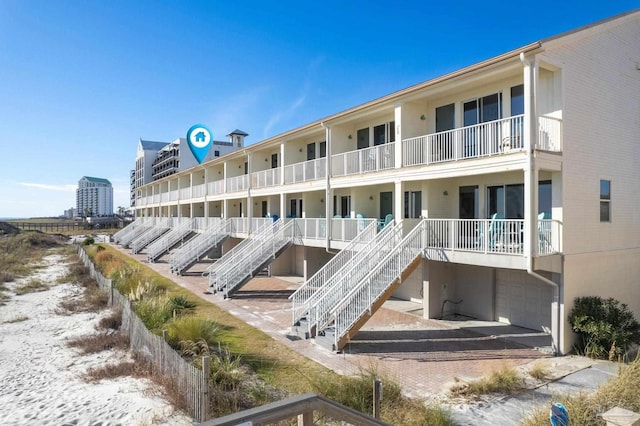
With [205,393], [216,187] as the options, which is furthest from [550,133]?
[216,187]

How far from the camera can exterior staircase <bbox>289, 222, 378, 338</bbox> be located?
13.0 metres

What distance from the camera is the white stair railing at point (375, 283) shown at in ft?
38.8

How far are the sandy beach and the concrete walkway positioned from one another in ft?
13.9

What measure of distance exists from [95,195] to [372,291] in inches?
8208

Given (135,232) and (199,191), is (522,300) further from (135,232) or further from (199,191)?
(135,232)

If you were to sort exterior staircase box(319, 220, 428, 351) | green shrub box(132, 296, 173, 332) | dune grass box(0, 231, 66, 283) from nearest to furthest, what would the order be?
exterior staircase box(319, 220, 428, 351)
green shrub box(132, 296, 173, 332)
dune grass box(0, 231, 66, 283)

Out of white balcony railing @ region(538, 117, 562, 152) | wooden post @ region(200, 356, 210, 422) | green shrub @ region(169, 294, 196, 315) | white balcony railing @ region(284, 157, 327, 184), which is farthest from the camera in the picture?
white balcony railing @ region(284, 157, 327, 184)

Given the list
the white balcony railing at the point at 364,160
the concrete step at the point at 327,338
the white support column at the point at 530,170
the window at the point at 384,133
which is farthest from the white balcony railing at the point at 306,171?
the white support column at the point at 530,170

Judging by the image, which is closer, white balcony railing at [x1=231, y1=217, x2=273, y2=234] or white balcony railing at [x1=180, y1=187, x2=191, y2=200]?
white balcony railing at [x1=231, y1=217, x2=273, y2=234]

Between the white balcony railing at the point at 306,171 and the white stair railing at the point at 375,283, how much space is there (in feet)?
23.5

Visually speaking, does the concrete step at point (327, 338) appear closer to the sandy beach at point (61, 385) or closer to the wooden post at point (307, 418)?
the sandy beach at point (61, 385)

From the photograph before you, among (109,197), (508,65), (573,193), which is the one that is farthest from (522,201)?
(109,197)

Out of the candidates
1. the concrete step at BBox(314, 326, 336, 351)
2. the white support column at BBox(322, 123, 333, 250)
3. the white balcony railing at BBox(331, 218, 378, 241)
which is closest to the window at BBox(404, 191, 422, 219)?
the white balcony railing at BBox(331, 218, 378, 241)

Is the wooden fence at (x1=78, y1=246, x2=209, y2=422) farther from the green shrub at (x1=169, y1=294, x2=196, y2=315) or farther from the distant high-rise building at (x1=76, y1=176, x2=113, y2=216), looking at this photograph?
the distant high-rise building at (x1=76, y1=176, x2=113, y2=216)
